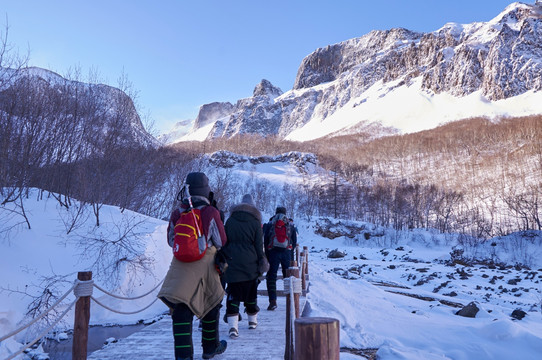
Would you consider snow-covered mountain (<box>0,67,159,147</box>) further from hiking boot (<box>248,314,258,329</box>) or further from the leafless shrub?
hiking boot (<box>248,314,258,329</box>)

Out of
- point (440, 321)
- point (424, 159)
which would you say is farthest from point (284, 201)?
point (440, 321)

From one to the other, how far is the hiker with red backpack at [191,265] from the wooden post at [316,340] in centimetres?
182

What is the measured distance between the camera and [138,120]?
16.9 metres

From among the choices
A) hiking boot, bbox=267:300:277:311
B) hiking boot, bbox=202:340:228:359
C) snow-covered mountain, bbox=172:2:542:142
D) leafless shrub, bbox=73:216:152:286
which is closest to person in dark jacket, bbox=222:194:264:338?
hiking boot, bbox=202:340:228:359

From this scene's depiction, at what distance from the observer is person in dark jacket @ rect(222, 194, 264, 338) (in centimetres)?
511

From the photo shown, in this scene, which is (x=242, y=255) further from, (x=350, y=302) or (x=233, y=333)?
(x=350, y=302)

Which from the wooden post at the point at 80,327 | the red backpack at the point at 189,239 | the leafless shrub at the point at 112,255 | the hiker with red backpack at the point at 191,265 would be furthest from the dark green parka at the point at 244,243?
the leafless shrub at the point at 112,255

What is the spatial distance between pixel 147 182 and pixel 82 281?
16152mm

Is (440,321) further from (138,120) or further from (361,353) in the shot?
(138,120)

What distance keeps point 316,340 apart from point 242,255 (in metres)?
3.27

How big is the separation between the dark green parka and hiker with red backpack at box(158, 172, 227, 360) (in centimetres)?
117

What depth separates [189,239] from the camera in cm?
351

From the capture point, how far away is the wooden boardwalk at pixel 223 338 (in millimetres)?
4727

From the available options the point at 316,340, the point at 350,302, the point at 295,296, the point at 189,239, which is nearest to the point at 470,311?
the point at 350,302
